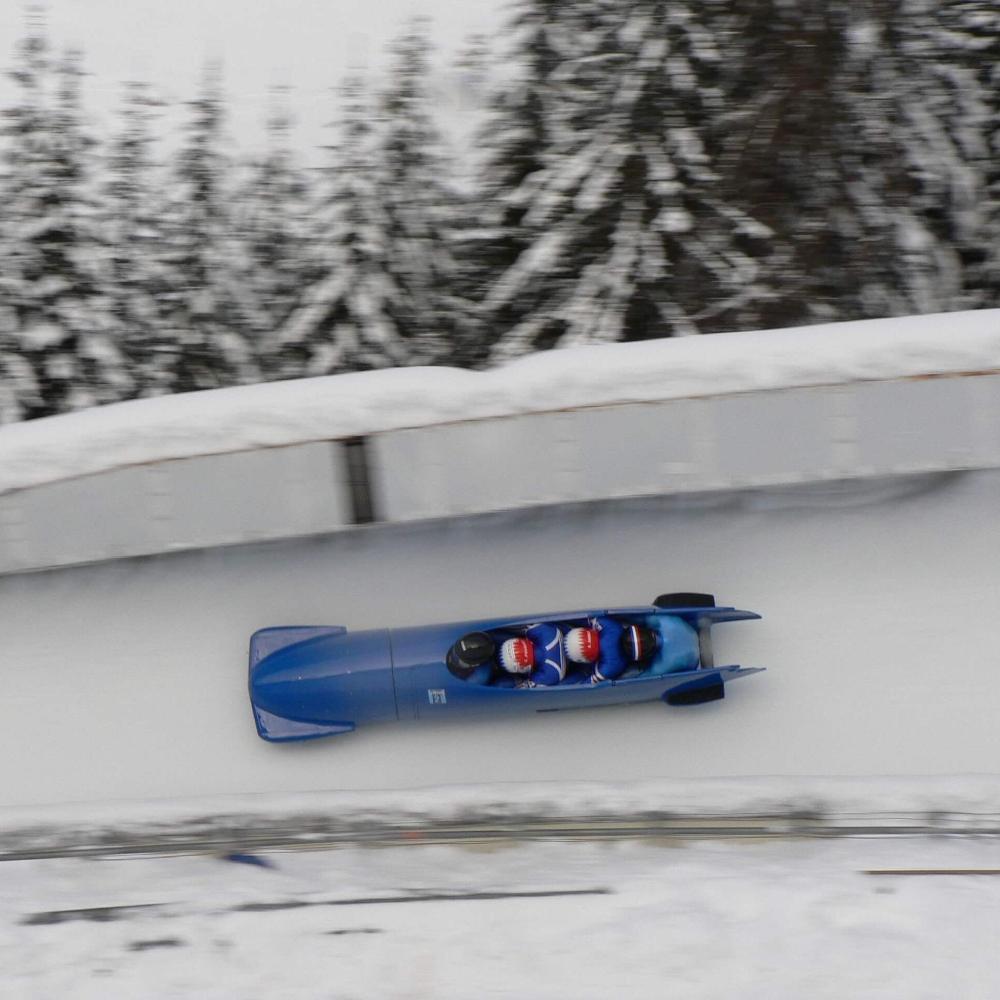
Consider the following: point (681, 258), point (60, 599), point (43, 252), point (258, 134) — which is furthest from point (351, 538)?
A: point (258, 134)

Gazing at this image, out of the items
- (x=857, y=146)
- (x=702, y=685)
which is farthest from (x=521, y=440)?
(x=857, y=146)

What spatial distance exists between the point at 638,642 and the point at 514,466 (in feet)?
2.74

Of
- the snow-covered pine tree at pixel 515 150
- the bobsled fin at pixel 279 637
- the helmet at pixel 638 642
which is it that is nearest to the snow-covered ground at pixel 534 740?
the bobsled fin at pixel 279 637

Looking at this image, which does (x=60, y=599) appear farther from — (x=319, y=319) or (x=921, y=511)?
(x=921, y=511)

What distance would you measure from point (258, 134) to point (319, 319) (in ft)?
5.49

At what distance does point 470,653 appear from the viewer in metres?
4.22

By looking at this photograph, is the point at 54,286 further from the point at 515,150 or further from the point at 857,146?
the point at 857,146

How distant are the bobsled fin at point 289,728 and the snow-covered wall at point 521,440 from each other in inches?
30.6

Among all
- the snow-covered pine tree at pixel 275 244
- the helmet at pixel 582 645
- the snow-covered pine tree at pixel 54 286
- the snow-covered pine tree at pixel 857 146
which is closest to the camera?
the helmet at pixel 582 645

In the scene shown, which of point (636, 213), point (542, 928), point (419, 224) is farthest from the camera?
point (419, 224)

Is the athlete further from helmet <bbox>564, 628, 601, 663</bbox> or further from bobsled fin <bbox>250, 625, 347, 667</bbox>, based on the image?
bobsled fin <bbox>250, 625, 347, 667</bbox>

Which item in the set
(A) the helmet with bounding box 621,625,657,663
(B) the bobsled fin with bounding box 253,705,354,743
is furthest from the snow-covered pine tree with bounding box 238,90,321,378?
(A) the helmet with bounding box 621,625,657,663

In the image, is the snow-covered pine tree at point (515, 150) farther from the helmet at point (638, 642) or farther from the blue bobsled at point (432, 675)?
the helmet at point (638, 642)

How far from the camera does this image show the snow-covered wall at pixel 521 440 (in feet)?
13.3
